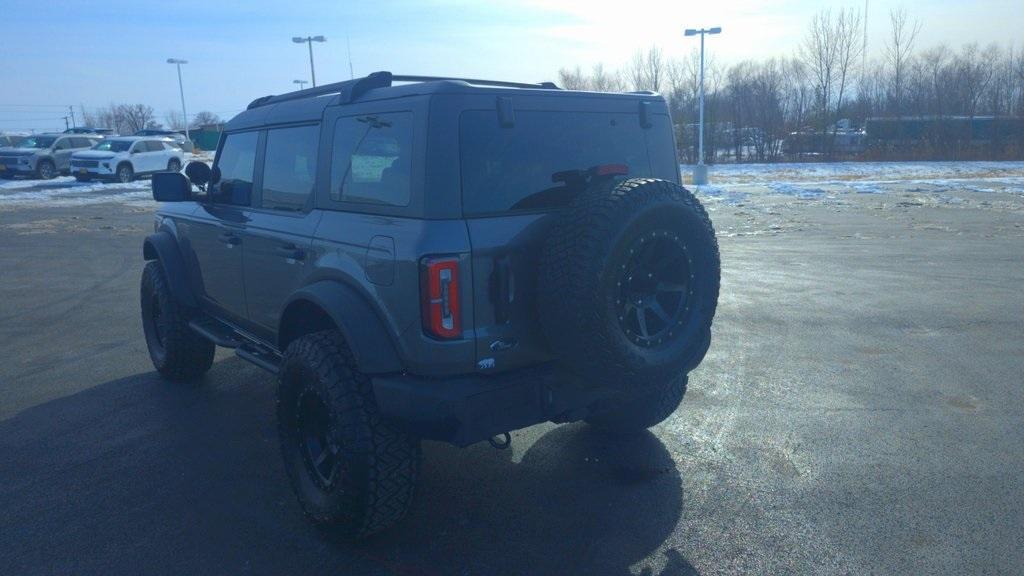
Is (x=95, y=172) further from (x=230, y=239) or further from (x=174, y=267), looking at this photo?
(x=230, y=239)

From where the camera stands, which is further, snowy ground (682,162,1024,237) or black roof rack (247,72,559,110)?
snowy ground (682,162,1024,237)

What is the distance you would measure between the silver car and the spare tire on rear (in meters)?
36.6

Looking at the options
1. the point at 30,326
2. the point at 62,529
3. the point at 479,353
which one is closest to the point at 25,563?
the point at 62,529

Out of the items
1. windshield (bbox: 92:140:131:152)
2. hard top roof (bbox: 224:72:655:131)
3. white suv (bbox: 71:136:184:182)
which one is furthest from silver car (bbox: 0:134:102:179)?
hard top roof (bbox: 224:72:655:131)

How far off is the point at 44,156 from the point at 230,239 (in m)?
34.4

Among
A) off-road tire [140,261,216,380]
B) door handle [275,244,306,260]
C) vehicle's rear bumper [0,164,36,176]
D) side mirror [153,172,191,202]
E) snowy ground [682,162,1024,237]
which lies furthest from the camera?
vehicle's rear bumper [0,164,36,176]

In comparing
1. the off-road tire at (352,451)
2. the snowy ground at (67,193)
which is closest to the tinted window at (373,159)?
the off-road tire at (352,451)

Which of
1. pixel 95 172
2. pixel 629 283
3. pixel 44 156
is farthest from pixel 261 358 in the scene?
pixel 44 156

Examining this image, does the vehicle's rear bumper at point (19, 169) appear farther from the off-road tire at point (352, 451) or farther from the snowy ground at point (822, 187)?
the off-road tire at point (352, 451)

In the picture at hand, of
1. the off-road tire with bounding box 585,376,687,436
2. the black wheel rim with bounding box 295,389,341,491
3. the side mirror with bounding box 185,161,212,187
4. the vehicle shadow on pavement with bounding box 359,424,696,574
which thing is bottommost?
the vehicle shadow on pavement with bounding box 359,424,696,574

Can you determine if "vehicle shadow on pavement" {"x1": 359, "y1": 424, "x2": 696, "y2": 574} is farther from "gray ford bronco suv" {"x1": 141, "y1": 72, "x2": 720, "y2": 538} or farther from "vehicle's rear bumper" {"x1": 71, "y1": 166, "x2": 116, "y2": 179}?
"vehicle's rear bumper" {"x1": 71, "y1": 166, "x2": 116, "y2": 179}

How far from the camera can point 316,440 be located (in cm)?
424

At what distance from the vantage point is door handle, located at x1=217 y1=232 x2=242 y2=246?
17.1 ft

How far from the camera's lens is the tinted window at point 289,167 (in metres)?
4.63
